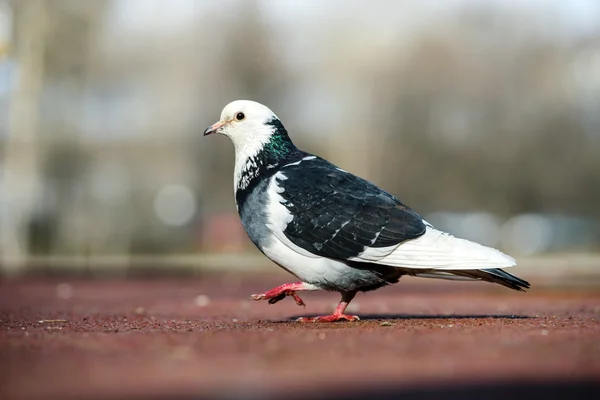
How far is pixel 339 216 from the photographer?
668cm

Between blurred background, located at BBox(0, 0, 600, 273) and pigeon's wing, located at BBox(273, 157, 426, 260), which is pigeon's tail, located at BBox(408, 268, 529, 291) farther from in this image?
blurred background, located at BBox(0, 0, 600, 273)

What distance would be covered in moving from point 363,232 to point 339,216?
0.21 m

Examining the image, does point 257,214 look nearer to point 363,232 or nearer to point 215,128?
point 363,232

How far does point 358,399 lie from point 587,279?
13860 mm

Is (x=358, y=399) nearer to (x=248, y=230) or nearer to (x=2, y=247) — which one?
(x=248, y=230)

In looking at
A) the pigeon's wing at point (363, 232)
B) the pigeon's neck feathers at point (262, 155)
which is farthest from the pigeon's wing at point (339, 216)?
the pigeon's neck feathers at point (262, 155)

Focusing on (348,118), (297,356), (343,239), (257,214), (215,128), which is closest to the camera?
(297,356)

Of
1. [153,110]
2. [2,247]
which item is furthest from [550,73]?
[2,247]

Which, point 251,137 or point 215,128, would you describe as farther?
point 215,128

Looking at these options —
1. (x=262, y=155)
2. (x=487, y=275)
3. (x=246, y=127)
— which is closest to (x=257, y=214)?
(x=262, y=155)

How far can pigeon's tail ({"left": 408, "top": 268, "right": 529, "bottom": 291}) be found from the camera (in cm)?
647

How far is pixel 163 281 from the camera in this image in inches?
694

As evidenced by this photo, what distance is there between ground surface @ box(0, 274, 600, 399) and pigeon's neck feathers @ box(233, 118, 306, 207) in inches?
41.9

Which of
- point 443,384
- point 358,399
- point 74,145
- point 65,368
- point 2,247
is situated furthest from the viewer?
point 74,145
